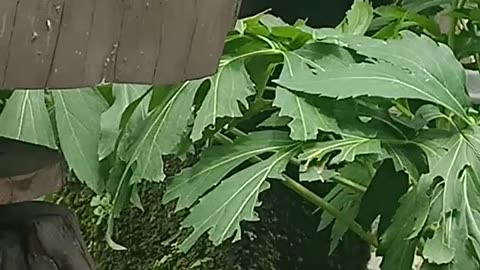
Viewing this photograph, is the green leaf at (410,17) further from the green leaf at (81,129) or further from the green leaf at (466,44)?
the green leaf at (81,129)

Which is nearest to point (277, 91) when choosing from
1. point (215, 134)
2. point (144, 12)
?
point (215, 134)

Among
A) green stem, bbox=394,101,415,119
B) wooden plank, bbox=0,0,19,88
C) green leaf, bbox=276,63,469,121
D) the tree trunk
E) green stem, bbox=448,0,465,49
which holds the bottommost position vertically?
green stem, bbox=394,101,415,119

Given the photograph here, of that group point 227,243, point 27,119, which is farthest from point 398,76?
point 227,243

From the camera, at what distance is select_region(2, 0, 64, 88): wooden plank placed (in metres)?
0.59

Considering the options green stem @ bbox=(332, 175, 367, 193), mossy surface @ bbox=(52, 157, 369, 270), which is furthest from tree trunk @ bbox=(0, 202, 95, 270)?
mossy surface @ bbox=(52, 157, 369, 270)

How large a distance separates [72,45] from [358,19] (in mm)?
1045

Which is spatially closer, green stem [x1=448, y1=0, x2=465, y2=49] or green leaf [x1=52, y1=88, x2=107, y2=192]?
green leaf [x1=52, y1=88, x2=107, y2=192]

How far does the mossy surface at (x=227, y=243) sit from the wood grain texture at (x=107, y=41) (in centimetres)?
151

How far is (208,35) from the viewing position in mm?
706

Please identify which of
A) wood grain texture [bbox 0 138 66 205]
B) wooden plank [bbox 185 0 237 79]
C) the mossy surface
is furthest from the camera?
the mossy surface

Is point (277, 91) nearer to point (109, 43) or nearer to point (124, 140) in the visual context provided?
point (124, 140)

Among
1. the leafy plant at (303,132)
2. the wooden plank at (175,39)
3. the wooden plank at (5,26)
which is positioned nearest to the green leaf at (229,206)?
the leafy plant at (303,132)

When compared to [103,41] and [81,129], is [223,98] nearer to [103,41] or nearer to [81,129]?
[81,129]

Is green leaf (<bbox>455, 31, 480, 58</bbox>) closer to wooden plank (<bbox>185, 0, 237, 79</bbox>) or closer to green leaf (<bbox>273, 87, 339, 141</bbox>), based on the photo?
green leaf (<bbox>273, 87, 339, 141</bbox>)
